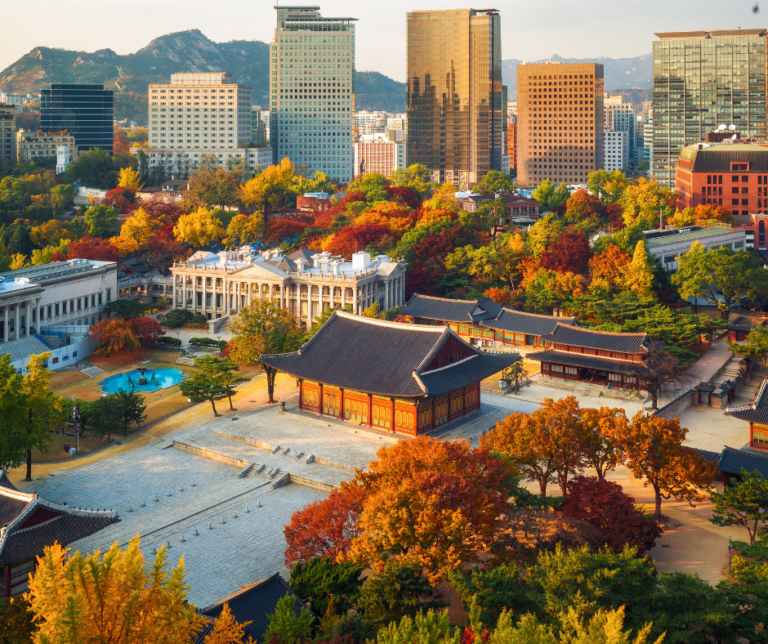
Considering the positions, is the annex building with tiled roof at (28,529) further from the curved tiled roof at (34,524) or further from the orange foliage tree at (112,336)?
the orange foliage tree at (112,336)

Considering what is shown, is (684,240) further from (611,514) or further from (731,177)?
(611,514)

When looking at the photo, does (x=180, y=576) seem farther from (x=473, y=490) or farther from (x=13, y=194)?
(x=13, y=194)

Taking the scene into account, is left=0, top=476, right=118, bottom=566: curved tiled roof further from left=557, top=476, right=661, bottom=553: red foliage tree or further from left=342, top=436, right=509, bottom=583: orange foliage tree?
left=557, top=476, right=661, bottom=553: red foliage tree

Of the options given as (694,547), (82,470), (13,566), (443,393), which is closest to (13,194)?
(82,470)

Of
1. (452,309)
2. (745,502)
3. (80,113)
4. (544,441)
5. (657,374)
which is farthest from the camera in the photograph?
(80,113)

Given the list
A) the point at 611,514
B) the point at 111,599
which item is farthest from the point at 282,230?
the point at 111,599

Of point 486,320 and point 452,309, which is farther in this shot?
point 452,309

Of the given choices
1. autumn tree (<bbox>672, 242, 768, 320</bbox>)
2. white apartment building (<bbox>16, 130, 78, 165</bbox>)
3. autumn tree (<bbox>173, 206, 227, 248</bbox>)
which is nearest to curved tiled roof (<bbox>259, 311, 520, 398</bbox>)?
autumn tree (<bbox>672, 242, 768, 320</bbox>)

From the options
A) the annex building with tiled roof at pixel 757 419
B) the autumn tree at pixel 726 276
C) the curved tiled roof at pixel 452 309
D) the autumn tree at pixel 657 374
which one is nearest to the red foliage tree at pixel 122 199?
the curved tiled roof at pixel 452 309
